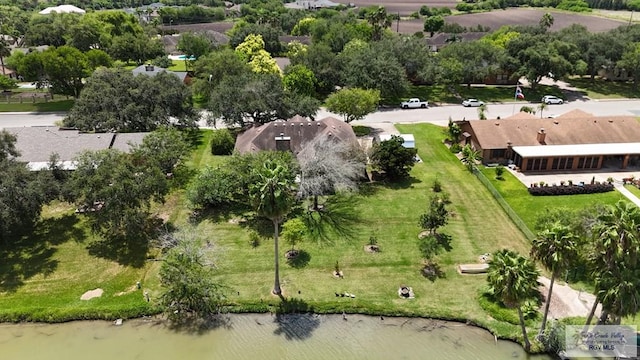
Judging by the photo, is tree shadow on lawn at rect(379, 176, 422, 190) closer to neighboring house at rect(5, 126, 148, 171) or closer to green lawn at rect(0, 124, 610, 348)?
green lawn at rect(0, 124, 610, 348)

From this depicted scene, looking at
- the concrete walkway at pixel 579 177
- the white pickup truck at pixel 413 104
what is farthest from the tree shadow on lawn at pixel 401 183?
the white pickup truck at pixel 413 104

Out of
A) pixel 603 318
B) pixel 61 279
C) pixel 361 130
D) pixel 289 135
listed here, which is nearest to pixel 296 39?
pixel 361 130

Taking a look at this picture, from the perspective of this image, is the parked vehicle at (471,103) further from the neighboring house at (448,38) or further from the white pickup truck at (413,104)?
the neighboring house at (448,38)

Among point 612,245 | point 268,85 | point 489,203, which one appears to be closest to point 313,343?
point 612,245

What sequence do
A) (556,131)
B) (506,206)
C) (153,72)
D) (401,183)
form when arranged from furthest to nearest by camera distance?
(153,72)
(556,131)
(401,183)
(506,206)

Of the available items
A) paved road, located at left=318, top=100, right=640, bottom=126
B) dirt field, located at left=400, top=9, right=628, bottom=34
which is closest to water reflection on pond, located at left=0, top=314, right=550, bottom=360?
paved road, located at left=318, top=100, right=640, bottom=126

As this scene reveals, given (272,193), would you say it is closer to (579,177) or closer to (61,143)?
(61,143)

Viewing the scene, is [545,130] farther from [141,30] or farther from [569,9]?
[569,9]
